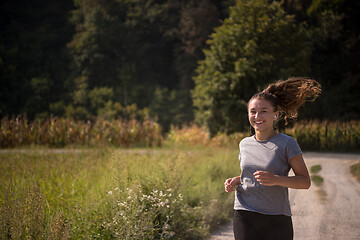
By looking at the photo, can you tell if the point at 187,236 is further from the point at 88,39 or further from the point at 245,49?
the point at 88,39

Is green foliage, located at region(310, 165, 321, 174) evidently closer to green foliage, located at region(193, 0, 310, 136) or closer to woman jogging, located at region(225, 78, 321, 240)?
woman jogging, located at region(225, 78, 321, 240)

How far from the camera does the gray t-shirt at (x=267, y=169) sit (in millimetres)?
2277

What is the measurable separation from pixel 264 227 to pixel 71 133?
1143 centimetres

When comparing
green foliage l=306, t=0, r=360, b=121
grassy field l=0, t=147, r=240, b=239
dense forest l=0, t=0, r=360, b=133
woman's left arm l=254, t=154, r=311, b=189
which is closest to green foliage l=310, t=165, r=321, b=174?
grassy field l=0, t=147, r=240, b=239

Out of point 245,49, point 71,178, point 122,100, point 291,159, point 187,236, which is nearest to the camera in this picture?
point 291,159

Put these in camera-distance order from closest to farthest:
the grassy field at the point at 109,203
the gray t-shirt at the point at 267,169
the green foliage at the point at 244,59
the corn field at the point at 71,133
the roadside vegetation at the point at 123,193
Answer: the gray t-shirt at the point at 267,169, the grassy field at the point at 109,203, the roadside vegetation at the point at 123,193, the corn field at the point at 71,133, the green foliage at the point at 244,59

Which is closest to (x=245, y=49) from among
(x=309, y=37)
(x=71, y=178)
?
(x=309, y=37)

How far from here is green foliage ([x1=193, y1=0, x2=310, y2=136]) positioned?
12.8 m

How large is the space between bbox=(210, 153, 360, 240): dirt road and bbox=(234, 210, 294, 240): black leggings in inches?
84.1

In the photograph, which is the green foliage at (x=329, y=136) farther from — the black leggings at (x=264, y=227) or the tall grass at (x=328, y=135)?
the black leggings at (x=264, y=227)

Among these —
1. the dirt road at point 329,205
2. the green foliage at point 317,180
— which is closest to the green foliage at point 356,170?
the dirt road at point 329,205

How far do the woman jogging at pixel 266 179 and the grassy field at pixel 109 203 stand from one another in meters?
1.31

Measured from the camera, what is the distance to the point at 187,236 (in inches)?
164

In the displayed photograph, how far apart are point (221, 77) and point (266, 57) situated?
7.75 ft
